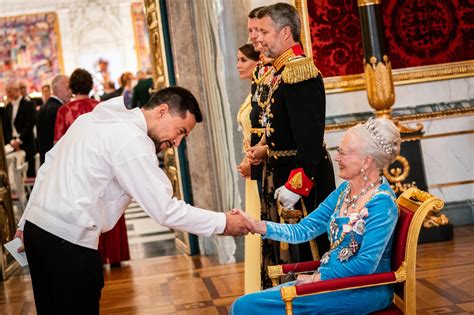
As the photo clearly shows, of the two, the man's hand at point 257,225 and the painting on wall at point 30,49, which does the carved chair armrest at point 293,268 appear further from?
the painting on wall at point 30,49

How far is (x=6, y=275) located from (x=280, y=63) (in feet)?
13.9

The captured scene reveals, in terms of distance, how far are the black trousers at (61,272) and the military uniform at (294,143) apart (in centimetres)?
106

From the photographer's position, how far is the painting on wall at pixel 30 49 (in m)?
19.3

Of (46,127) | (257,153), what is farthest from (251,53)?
(46,127)

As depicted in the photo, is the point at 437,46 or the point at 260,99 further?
the point at 437,46

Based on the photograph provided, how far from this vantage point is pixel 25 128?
40.3ft

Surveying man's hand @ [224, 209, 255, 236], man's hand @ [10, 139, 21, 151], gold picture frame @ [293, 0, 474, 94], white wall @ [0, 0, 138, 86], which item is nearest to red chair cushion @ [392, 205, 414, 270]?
man's hand @ [224, 209, 255, 236]

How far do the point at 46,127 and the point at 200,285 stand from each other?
7.56ft

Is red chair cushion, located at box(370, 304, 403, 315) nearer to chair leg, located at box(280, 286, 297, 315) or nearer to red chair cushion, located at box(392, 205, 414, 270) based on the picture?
red chair cushion, located at box(392, 205, 414, 270)

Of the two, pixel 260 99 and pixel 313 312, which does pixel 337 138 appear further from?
pixel 313 312

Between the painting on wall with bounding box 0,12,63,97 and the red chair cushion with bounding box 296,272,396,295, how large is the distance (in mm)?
16922

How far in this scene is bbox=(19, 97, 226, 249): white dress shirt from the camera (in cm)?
326

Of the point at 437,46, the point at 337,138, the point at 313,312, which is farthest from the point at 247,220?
the point at 437,46

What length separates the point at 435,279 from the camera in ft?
18.4
